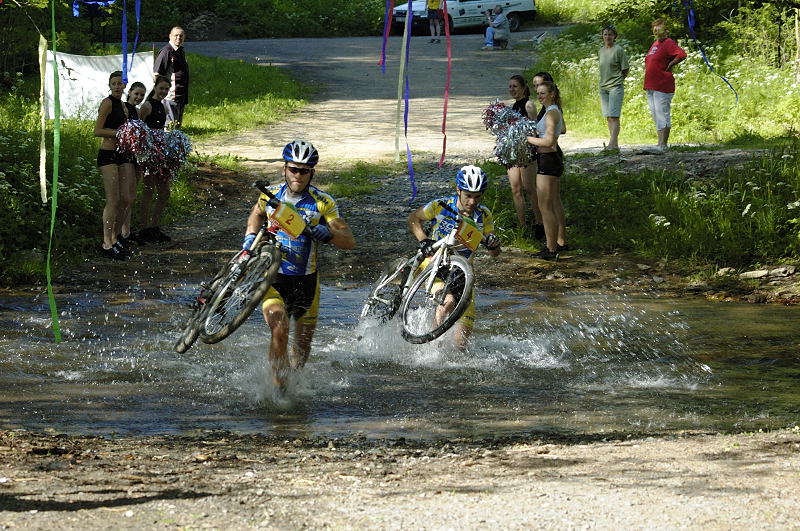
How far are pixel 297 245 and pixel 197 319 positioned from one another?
976mm

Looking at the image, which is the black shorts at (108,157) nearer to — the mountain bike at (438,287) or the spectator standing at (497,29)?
the mountain bike at (438,287)

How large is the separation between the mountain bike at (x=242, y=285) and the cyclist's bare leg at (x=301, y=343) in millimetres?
506

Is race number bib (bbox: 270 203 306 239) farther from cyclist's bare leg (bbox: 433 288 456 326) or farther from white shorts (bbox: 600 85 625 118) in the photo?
white shorts (bbox: 600 85 625 118)

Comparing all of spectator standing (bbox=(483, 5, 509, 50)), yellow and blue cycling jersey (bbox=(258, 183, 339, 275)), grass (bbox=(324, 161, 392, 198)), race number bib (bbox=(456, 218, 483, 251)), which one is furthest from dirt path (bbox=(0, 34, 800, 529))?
spectator standing (bbox=(483, 5, 509, 50))

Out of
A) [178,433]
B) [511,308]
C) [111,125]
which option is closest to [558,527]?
[178,433]

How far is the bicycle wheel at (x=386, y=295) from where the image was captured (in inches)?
394

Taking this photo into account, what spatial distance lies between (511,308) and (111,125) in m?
4.98

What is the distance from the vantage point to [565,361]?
10.2 metres

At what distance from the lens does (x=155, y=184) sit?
14.2 m

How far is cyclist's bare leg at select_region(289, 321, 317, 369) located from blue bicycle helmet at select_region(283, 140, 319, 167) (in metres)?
1.24

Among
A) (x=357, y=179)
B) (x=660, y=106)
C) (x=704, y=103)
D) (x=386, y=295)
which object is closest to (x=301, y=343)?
(x=386, y=295)

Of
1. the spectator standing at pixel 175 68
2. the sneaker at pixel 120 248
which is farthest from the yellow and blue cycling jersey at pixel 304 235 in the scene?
the spectator standing at pixel 175 68

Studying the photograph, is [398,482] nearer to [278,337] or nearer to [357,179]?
[278,337]

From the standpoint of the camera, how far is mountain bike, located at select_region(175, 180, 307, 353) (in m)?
7.96
